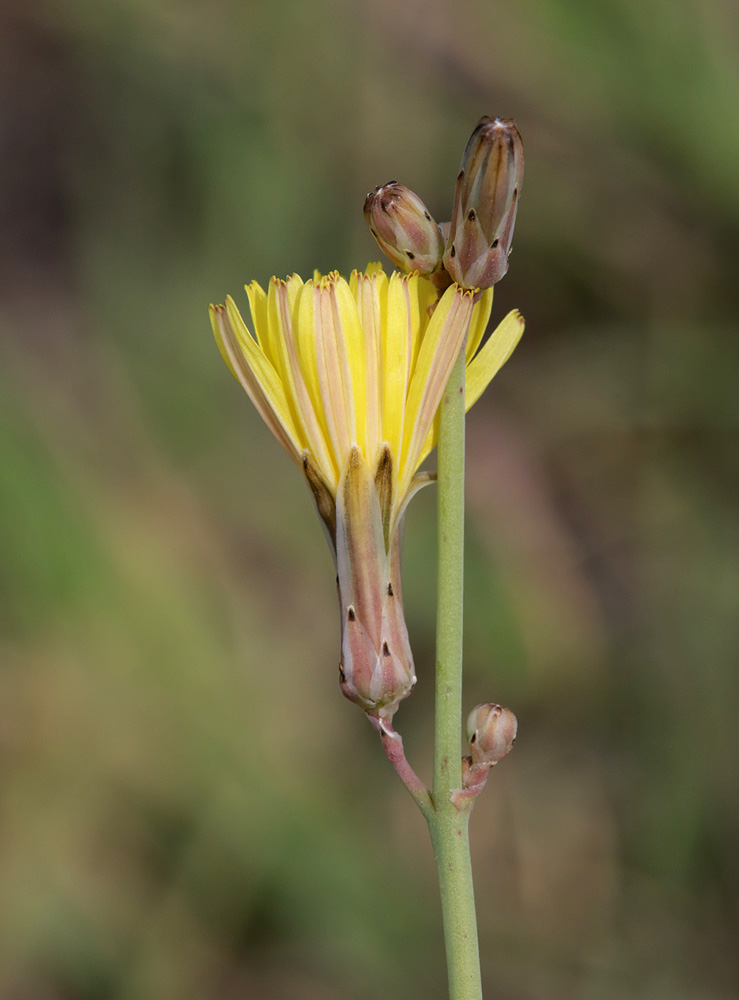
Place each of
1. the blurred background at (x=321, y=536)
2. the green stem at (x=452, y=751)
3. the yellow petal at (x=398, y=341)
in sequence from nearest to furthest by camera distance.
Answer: the green stem at (x=452, y=751), the yellow petal at (x=398, y=341), the blurred background at (x=321, y=536)

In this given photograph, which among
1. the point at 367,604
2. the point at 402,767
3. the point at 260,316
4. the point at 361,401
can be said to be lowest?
the point at 402,767

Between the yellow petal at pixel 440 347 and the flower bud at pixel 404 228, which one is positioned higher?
the flower bud at pixel 404 228

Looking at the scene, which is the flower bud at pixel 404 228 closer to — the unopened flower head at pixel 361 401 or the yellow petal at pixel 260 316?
the unopened flower head at pixel 361 401

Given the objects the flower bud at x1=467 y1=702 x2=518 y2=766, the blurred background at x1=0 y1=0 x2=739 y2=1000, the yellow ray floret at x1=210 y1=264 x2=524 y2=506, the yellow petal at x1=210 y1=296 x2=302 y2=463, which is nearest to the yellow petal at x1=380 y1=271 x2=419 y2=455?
the yellow ray floret at x1=210 y1=264 x2=524 y2=506

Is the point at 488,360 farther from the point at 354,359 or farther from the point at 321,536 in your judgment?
the point at 321,536

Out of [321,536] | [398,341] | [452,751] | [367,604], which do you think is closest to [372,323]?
[398,341]

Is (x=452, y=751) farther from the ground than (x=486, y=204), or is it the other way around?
(x=486, y=204)

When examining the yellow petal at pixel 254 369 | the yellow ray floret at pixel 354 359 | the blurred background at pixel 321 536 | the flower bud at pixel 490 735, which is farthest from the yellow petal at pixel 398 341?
the blurred background at pixel 321 536

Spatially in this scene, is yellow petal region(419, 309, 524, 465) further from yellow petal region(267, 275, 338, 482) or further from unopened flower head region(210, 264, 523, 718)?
yellow petal region(267, 275, 338, 482)
